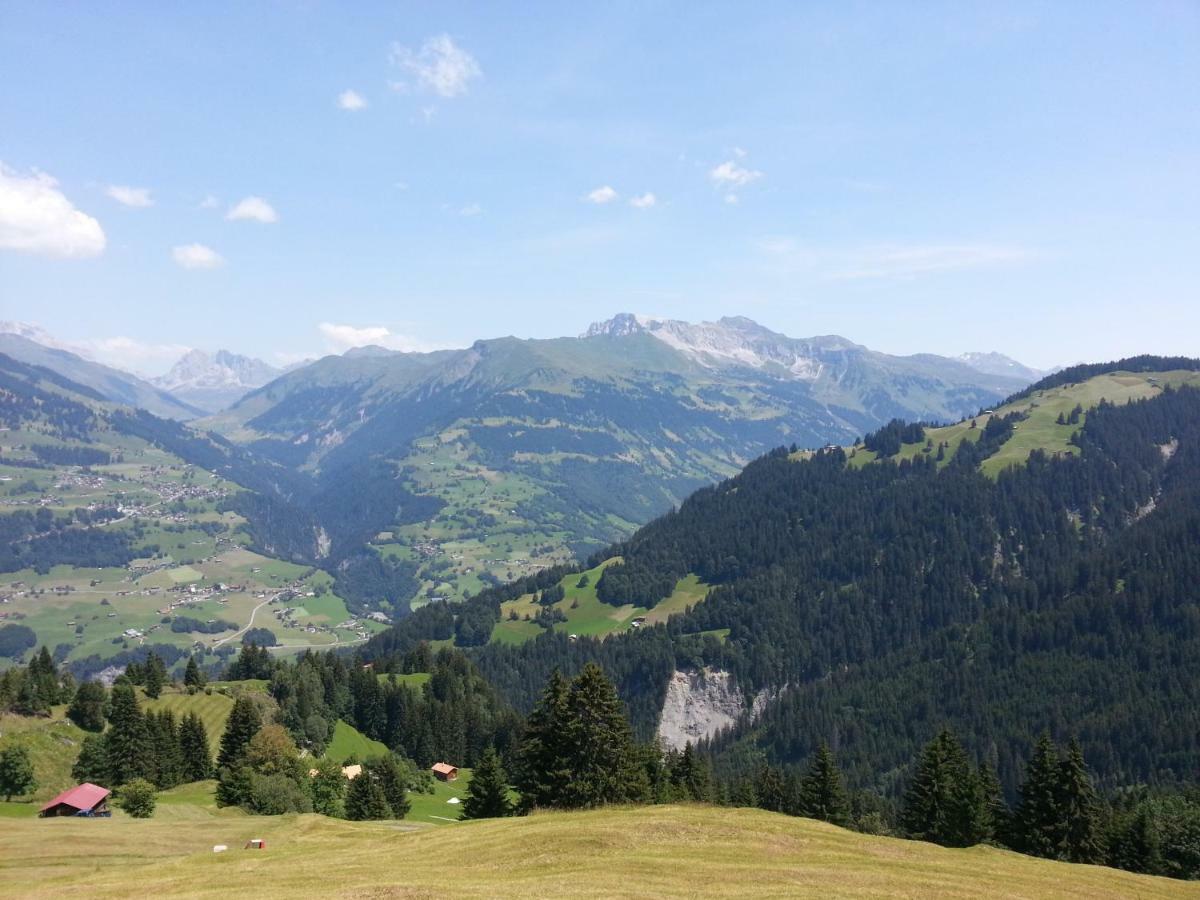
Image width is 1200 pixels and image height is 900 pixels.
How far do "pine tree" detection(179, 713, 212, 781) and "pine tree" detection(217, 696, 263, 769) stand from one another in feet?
6.02

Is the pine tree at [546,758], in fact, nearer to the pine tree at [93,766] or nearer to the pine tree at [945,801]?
the pine tree at [945,801]

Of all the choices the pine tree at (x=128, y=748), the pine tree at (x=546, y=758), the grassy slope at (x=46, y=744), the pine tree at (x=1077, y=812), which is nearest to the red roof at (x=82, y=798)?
the grassy slope at (x=46, y=744)

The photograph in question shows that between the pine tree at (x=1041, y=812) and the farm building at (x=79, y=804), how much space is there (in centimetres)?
8680

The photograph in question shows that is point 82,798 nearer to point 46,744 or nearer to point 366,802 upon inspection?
point 46,744

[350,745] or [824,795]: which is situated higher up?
[824,795]

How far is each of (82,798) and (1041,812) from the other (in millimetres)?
90395

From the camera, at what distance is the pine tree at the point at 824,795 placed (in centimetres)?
8919

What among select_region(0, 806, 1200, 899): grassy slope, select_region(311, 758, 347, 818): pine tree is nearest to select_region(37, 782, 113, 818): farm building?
select_region(0, 806, 1200, 899): grassy slope

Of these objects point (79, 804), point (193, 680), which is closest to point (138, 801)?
point (79, 804)

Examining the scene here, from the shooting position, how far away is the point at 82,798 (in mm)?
78625

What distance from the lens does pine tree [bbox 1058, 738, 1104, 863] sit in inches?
2862

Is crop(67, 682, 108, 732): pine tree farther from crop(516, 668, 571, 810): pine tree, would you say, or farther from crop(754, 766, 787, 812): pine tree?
crop(754, 766, 787, 812): pine tree

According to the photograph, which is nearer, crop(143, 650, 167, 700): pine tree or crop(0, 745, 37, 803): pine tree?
crop(0, 745, 37, 803): pine tree

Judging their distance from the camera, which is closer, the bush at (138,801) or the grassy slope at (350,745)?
the bush at (138,801)
